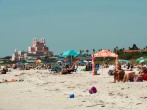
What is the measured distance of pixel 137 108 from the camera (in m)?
8.22

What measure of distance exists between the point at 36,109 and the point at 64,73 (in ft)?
69.7

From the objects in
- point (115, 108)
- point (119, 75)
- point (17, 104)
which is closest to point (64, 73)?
point (119, 75)

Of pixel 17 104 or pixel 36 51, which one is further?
pixel 36 51

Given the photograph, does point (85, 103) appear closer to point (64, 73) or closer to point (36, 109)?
point (36, 109)

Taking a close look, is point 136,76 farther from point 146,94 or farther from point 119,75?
point 146,94

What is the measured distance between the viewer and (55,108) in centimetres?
928

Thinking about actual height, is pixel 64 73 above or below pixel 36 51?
below

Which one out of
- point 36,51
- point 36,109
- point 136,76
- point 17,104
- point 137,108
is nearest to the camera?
point 137,108

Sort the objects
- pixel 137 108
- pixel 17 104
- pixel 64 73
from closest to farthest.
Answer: pixel 137 108 < pixel 17 104 < pixel 64 73

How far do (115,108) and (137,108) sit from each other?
54 centimetres

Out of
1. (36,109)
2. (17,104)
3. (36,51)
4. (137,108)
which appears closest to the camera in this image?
(137,108)

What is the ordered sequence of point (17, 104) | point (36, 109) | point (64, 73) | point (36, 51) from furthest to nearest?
1. point (36, 51)
2. point (64, 73)
3. point (17, 104)
4. point (36, 109)

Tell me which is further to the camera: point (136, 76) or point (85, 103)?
point (136, 76)

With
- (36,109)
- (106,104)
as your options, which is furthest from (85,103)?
(36,109)
